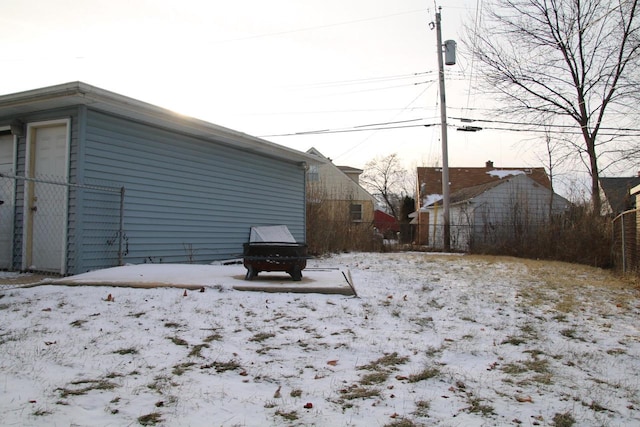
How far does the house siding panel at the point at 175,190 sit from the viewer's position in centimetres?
769

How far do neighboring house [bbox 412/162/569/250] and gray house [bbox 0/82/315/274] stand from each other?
37.6 feet

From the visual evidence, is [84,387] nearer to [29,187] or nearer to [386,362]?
[386,362]

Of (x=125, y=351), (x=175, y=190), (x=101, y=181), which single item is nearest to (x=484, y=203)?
(x=175, y=190)

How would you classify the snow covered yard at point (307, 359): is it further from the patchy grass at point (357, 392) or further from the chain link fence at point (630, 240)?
the chain link fence at point (630, 240)

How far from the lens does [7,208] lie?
793 cm

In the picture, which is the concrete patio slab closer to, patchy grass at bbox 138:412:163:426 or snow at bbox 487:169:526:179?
patchy grass at bbox 138:412:163:426

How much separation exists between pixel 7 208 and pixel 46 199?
92cm

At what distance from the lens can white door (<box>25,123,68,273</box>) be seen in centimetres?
748

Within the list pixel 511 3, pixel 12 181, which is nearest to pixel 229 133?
pixel 12 181

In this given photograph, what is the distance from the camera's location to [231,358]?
3.55 metres

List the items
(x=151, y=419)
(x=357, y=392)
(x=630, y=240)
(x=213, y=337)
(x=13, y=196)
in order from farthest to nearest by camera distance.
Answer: (x=630, y=240)
(x=13, y=196)
(x=213, y=337)
(x=357, y=392)
(x=151, y=419)

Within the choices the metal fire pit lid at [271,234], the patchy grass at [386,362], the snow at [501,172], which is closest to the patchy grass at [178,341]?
the patchy grass at [386,362]

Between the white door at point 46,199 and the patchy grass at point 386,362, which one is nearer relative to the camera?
the patchy grass at point 386,362

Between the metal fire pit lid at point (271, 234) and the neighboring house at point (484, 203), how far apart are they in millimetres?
9300
